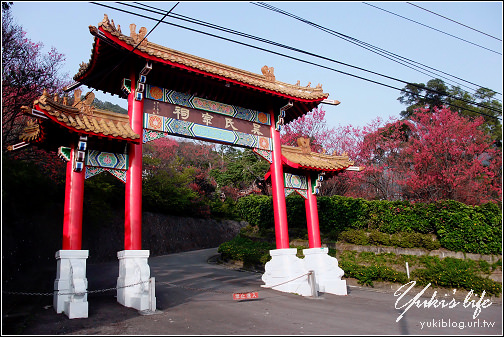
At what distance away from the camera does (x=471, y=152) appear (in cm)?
1944

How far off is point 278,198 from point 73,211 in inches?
236

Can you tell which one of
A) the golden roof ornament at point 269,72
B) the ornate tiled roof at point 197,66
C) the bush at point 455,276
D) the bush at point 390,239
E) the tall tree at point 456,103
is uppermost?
the tall tree at point 456,103

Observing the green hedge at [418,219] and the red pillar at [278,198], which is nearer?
the red pillar at [278,198]

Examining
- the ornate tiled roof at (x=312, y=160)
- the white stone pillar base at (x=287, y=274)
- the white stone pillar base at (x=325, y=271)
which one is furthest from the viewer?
the ornate tiled roof at (x=312, y=160)

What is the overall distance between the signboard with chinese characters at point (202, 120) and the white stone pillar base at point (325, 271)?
3749 millimetres

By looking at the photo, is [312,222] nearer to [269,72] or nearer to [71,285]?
[269,72]

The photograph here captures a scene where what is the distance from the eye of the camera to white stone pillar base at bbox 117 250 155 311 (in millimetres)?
7984

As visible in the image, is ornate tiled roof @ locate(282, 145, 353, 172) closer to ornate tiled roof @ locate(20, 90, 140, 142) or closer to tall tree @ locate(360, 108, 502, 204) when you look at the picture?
ornate tiled roof @ locate(20, 90, 140, 142)

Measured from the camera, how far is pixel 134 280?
816 centimetres

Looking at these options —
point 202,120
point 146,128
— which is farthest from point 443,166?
point 146,128

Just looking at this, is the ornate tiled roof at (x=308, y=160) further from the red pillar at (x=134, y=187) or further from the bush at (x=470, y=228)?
the bush at (x=470, y=228)

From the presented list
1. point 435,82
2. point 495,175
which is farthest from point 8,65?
point 435,82

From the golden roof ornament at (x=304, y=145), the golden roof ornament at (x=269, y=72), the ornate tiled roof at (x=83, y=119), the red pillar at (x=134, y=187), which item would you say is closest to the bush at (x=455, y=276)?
the golden roof ornament at (x=304, y=145)

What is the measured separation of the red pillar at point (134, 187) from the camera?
28.1 feet
